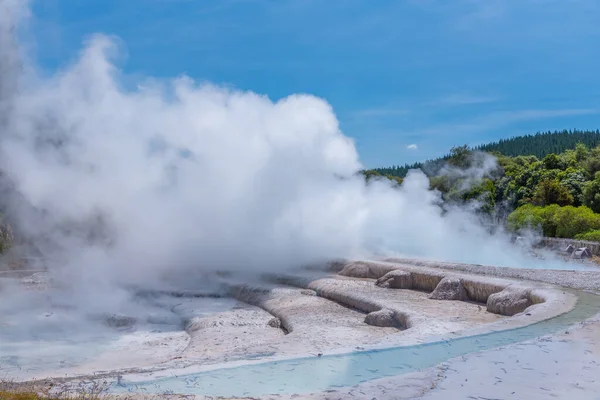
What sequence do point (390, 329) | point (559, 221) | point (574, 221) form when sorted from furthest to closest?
1. point (559, 221)
2. point (574, 221)
3. point (390, 329)

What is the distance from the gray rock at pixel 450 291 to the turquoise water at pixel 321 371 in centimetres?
494

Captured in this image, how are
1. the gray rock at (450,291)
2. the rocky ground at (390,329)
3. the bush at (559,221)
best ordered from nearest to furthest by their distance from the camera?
the rocky ground at (390,329)
the gray rock at (450,291)
the bush at (559,221)

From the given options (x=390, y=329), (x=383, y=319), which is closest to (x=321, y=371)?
(x=390, y=329)

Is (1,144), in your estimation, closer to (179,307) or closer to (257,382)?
(179,307)

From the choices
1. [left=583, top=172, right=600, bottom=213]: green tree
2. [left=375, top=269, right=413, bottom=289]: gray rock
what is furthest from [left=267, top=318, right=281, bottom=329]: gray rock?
[left=583, top=172, right=600, bottom=213]: green tree

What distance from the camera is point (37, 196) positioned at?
17.8 meters

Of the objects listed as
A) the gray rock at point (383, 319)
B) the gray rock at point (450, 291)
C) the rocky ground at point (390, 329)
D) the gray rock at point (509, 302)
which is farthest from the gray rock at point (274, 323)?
the gray rock at point (509, 302)

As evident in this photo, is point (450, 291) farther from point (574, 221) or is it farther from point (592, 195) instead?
point (592, 195)

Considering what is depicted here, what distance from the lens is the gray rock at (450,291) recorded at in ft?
40.5

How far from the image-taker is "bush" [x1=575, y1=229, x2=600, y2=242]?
19.8 metres

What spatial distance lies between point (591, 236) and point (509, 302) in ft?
38.1

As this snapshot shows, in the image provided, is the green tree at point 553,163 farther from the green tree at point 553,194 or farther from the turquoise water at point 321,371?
the turquoise water at point 321,371

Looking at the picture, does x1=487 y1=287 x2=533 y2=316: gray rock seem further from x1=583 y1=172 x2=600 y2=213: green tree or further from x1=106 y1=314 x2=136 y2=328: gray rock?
x1=583 y1=172 x2=600 y2=213: green tree

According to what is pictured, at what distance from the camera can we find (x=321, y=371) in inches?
235
